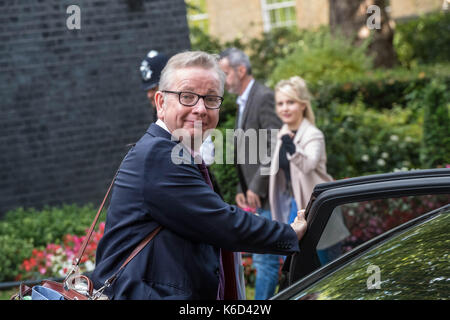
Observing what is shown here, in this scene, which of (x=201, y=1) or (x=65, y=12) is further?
(x=201, y=1)

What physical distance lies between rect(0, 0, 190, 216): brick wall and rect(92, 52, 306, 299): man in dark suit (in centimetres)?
612

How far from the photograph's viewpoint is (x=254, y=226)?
7.82ft

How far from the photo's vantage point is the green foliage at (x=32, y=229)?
21.1ft

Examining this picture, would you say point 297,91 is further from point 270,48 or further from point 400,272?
point 270,48

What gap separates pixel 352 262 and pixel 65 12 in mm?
7027

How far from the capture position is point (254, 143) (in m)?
5.38

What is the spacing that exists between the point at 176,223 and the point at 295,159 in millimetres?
2512

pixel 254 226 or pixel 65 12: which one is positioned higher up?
pixel 65 12

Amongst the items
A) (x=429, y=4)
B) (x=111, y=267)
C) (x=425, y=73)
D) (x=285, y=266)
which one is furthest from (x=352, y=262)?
(x=429, y=4)

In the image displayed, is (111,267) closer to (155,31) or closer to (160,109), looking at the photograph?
(160,109)

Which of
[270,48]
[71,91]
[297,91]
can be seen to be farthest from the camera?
[270,48]

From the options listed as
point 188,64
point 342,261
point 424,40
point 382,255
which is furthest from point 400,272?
point 424,40

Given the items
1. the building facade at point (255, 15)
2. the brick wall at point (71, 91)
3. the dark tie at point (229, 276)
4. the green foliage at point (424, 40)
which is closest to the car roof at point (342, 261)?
the dark tie at point (229, 276)

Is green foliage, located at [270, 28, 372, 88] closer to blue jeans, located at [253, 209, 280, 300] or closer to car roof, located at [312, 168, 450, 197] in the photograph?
blue jeans, located at [253, 209, 280, 300]
